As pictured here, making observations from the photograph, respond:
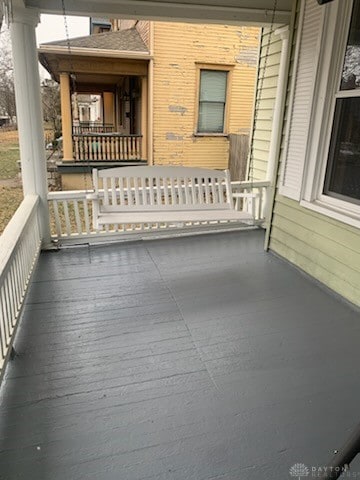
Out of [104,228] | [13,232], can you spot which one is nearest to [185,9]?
[104,228]

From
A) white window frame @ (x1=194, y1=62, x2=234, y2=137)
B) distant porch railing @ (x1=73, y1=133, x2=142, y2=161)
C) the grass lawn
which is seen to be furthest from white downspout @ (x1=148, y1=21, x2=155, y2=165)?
the grass lawn

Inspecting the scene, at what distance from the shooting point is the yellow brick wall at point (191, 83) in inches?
308

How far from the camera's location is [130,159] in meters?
8.60

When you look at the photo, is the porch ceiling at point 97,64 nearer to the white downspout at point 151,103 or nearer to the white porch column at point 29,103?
the white downspout at point 151,103

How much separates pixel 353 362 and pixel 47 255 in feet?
9.60

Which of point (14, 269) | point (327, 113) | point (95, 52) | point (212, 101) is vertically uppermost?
point (95, 52)

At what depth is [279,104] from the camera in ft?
14.1

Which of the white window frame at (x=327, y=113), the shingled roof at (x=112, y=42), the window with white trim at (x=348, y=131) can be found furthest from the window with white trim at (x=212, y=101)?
the window with white trim at (x=348, y=131)

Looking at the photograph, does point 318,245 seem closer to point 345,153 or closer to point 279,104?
point 345,153

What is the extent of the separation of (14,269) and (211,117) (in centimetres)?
700

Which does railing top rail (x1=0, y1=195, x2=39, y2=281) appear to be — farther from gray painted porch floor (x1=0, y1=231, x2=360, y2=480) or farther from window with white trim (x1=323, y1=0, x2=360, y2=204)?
window with white trim (x1=323, y1=0, x2=360, y2=204)

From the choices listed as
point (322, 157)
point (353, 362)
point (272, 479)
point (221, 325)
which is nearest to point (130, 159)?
point (322, 157)

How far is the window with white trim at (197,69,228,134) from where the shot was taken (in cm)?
823

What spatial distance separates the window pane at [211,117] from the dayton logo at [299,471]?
7.82 metres
